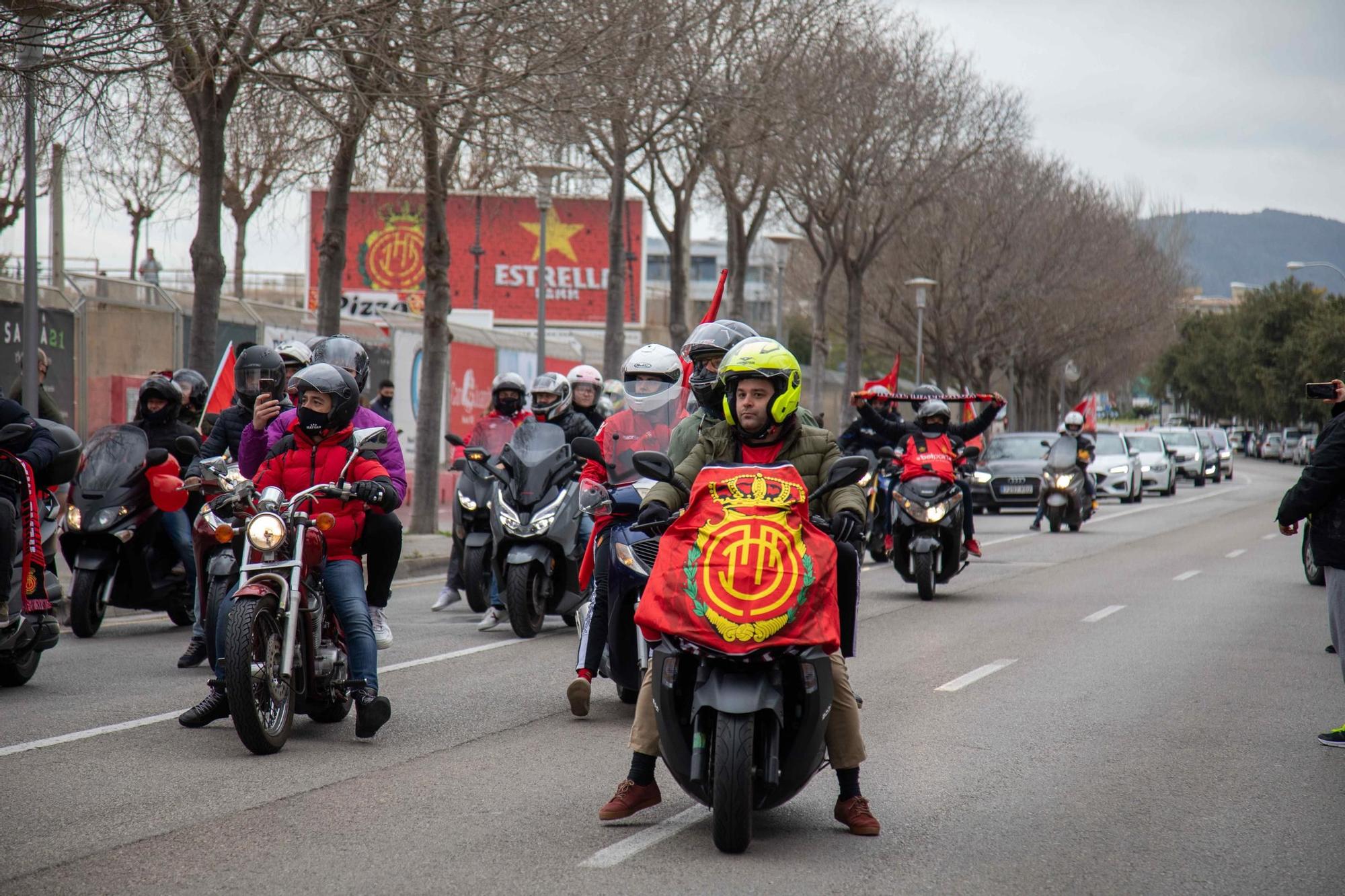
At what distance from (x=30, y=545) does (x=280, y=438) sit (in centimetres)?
184

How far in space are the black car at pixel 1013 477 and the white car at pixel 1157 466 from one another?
6412 millimetres

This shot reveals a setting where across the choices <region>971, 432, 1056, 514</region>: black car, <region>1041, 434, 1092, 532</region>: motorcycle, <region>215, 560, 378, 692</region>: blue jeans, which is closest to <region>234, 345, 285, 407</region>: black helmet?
<region>215, 560, 378, 692</region>: blue jeans

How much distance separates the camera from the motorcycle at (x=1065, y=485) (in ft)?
82.4

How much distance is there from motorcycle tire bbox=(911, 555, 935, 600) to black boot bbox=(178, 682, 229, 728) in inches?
333

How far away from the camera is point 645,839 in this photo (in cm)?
564

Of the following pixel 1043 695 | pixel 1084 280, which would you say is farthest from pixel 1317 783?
pixel 1084 280

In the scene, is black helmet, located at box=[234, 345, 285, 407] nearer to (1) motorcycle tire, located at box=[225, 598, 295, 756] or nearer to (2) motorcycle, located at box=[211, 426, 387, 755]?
(2) motorcycle, located at box=[211, 426, 387, 755]

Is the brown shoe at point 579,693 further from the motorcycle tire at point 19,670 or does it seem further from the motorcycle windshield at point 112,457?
the motorcycle windshield at point 112,457

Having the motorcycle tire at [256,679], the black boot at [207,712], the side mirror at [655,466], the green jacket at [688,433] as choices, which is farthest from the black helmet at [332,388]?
the side mirror at [655,466]

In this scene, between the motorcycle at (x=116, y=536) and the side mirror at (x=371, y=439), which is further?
the motorcycle at (x=116, y=536)

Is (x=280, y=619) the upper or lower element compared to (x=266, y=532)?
lower

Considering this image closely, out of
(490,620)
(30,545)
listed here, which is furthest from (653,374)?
(490,620)

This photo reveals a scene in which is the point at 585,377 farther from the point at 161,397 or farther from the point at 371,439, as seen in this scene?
the point at 371,439

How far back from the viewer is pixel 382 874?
5102 mm
